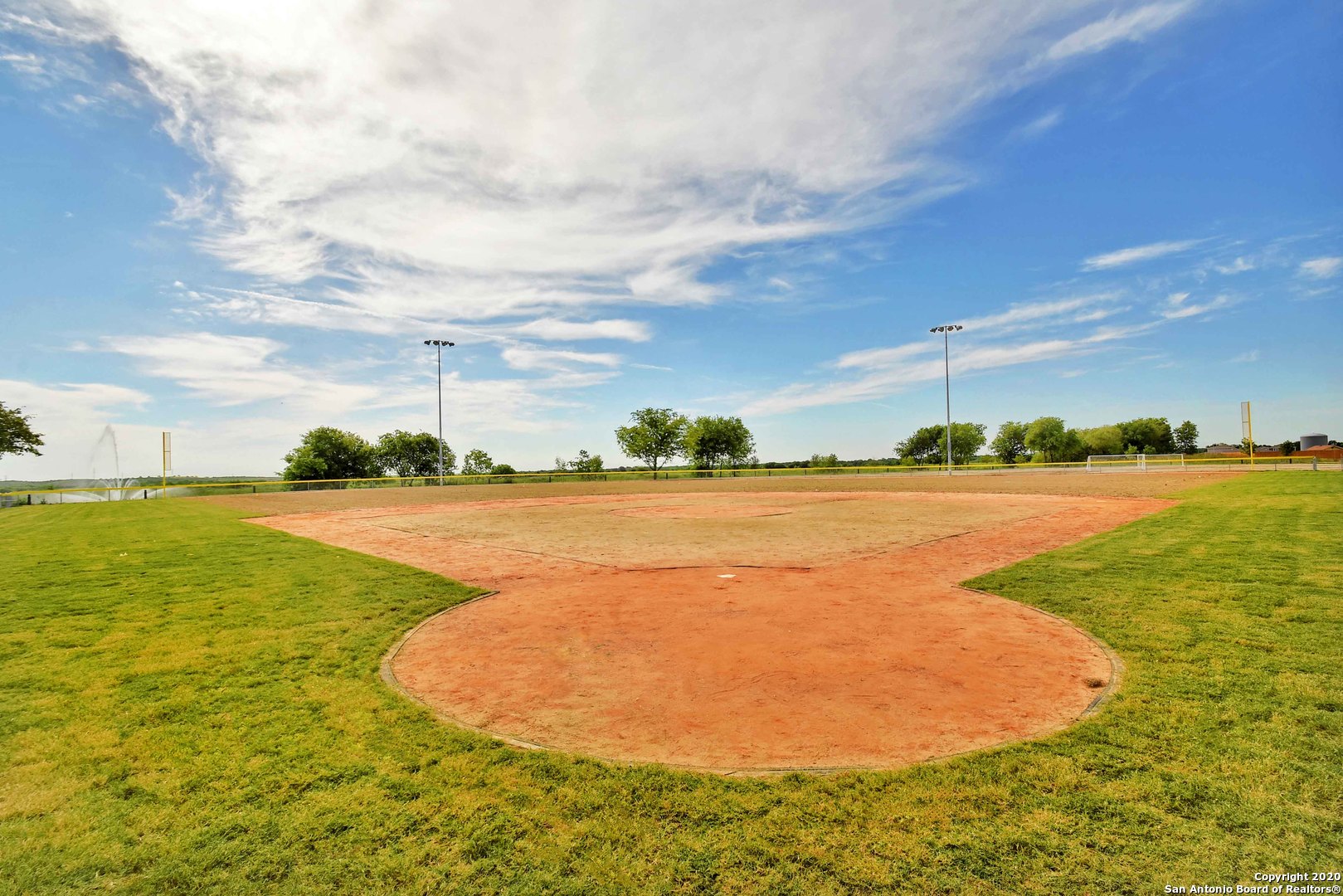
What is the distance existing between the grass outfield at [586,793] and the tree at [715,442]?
316 ft

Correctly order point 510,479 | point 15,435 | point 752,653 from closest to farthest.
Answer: point 752,653
point 15,435
point 510,479

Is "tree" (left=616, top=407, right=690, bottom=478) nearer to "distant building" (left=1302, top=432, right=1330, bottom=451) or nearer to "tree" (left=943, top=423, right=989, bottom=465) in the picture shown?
"tree" (left=943, top=423, right=989, bottom=465)

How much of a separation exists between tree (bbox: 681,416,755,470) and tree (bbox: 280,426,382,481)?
5282cm

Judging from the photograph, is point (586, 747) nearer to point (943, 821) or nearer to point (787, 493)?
point (943, 821)

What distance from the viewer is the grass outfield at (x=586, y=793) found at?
2723 mm

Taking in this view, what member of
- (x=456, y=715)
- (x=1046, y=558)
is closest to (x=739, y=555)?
(x=1046, y=558)

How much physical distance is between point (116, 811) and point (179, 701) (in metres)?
1.77

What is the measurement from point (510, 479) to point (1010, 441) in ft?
381

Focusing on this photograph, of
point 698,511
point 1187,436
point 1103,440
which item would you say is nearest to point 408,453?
point 698,511

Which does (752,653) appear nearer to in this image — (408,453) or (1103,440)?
(408,453)

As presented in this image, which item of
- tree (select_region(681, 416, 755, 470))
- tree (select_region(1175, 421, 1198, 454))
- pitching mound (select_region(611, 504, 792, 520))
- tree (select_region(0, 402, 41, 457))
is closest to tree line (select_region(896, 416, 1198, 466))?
tree (select_region(1175, 421, 1198, 454))

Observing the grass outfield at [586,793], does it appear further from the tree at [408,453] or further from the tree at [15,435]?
the tree at [408,453]

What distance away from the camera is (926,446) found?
129375 millimetres

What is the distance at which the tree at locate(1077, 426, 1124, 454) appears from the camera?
373 feet
